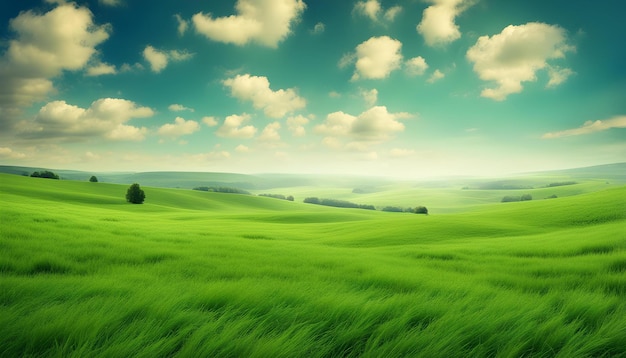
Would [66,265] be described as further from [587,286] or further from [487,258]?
[487,258]

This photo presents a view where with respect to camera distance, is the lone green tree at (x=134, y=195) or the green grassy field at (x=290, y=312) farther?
the lone green tree at (x=134, y=195)

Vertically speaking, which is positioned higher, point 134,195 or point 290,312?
point 290,312

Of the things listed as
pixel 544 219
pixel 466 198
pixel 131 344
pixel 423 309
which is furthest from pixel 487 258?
pixel 466 198

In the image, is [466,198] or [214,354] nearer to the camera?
[214,354]

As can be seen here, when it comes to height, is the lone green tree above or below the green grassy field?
below

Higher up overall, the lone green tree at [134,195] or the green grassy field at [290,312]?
the green grassy field at [290,312]

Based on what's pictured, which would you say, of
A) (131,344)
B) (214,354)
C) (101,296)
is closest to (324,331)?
(214,354)

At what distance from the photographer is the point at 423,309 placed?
394 cm

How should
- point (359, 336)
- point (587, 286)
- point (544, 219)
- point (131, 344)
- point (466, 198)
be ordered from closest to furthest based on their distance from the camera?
point (131, 344) → point (359, 336) → point (587, 286) → point (544, 219) → point (466, 198)

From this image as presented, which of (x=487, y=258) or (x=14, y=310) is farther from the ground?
(x=14, y=310)

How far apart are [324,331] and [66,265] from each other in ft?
20.9

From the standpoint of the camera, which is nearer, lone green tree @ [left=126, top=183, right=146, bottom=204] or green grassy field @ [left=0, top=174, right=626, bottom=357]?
green grassy field @ [left=0, top=174, right=626, bottom=357]

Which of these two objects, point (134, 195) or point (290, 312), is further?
point (134, 195)

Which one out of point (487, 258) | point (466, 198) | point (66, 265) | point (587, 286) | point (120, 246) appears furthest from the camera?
point (466, 198)
